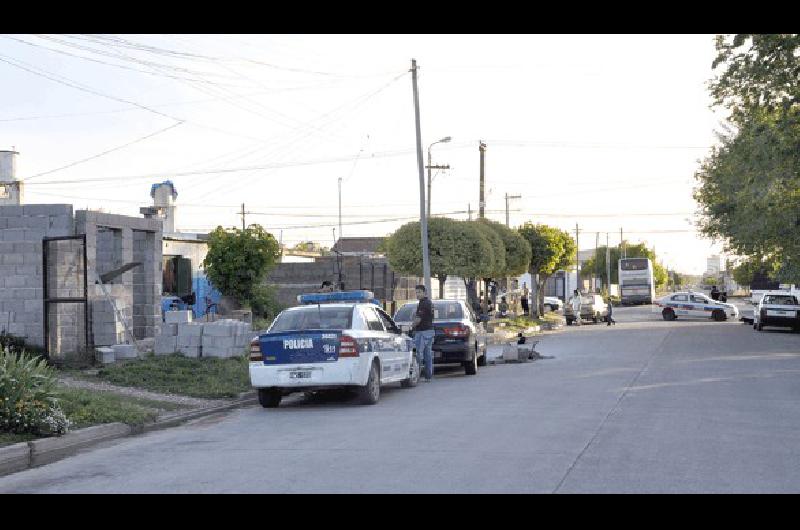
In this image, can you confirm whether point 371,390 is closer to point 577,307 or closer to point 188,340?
point 188,340

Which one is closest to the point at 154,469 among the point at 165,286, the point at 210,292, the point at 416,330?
the point at 416,330

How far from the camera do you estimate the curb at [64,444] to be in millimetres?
10500

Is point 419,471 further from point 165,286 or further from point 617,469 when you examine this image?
point 165,286

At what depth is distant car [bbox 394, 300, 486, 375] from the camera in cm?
2127

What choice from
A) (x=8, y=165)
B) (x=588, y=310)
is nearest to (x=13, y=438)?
(x=8, y=165)

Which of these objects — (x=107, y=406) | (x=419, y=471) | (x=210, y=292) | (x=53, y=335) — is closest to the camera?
(x=419, y=471)

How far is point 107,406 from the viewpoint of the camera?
1362 cm

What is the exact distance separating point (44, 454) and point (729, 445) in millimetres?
7748

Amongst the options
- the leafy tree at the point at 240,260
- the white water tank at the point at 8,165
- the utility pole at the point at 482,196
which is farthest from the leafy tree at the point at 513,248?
the leafy tree at the point at 240,260

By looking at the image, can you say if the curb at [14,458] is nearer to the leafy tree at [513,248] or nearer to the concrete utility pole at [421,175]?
the concrete utility pole at [421,175]

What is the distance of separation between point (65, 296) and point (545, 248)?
39363mm

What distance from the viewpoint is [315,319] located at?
15.8 meters

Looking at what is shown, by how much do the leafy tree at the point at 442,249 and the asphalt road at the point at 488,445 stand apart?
785 inches

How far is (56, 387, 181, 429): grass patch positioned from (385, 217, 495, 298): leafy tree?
Answer: 24.2 meters
